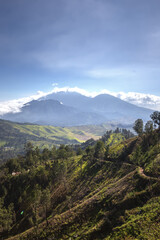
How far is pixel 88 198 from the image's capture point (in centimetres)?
7994

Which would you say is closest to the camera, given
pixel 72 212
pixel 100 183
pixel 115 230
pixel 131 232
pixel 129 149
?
pixel 131 232

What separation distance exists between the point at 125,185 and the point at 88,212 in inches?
880

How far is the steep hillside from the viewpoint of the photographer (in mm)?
48062

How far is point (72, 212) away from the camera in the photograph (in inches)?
2702

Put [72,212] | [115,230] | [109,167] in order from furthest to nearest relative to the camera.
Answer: [109,167], [72,212], [115,230]

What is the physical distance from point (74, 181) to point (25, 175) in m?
49.6

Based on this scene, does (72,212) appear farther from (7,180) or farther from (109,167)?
(7,180)

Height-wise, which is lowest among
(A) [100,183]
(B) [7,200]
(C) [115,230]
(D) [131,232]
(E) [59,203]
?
Answer: (B) [7,200]

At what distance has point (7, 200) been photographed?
11475cm

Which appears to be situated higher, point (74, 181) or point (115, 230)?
point (115, 230)

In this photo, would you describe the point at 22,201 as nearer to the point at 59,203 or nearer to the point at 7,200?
the point at 7,200

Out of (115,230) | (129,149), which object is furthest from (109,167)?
(115,230)

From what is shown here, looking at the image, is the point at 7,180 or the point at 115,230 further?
the point at 7,180

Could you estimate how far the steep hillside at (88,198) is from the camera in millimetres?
48062
